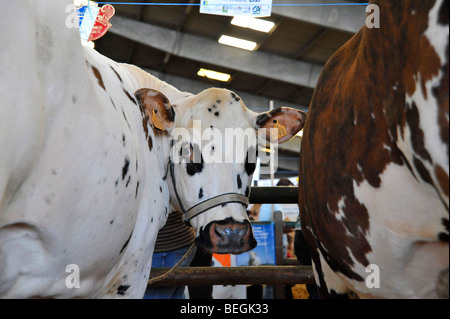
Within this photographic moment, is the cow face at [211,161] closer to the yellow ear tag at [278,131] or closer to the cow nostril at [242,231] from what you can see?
the cow nostril at [242,231]

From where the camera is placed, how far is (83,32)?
98.7 inches

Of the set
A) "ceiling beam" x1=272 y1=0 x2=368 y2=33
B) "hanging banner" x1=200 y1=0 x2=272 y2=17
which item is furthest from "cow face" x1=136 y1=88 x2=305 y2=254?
"ceiling beam" x1=272 y1=0 x2=368 y2=33

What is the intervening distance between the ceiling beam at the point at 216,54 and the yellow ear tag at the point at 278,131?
311 inches

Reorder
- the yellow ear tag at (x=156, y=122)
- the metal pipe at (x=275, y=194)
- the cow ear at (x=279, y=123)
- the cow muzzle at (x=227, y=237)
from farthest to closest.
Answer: the metal pipe at (x=275, y=194)
the cow ear at (x=279, y=123)
the yellow ear tag at (x=156, y=122)
the cow muzzle at (x=227, y=237)

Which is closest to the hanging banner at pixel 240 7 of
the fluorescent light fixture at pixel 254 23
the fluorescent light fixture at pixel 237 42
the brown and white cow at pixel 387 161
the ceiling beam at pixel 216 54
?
the brown and white cow at pixel 387 161

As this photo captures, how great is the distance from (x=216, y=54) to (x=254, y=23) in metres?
1.71

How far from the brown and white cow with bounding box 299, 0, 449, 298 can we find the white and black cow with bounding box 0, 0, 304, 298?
21.7 inches

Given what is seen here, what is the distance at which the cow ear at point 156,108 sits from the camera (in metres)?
1.85

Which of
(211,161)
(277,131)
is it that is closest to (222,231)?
(211,161)

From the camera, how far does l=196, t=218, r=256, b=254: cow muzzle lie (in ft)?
5.83

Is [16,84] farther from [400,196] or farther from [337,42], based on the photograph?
[337,42]

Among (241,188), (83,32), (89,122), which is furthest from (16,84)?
(83,32)

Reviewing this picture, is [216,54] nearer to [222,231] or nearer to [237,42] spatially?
[237,42]
